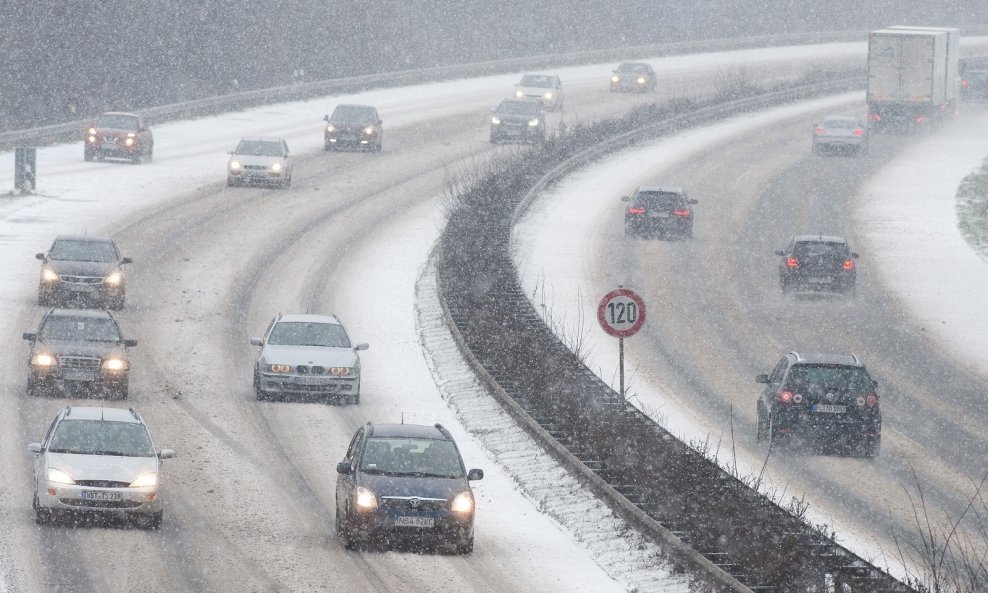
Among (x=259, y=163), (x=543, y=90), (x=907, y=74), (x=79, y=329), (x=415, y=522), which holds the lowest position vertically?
(x=415, y=522)

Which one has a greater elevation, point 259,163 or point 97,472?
point 259,163

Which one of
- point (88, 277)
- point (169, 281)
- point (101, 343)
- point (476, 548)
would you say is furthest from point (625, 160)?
point (476, 548)

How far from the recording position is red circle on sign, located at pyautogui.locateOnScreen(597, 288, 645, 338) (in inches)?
898

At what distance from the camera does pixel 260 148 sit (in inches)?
1930

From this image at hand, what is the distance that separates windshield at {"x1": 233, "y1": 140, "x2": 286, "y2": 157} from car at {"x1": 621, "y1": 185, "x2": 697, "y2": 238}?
10994mm

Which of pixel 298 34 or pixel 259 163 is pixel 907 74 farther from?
pixel 298 34

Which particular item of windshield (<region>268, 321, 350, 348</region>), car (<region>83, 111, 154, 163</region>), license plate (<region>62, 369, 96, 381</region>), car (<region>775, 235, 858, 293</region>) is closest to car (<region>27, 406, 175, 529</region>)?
license plate (<region>62, 369, 96, 381</region>)

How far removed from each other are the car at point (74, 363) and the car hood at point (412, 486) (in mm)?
8924

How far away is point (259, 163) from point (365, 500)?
3222 cm

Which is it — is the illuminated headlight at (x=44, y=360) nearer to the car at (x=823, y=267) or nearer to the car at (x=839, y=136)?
the car at (x=823, y=267)

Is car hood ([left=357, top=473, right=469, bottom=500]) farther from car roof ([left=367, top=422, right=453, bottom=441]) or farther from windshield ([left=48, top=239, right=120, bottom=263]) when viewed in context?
windshield ([left=48, top=239, right=120, bottom=263])

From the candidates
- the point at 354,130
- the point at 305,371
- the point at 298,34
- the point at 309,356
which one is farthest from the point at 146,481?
the point at 298,34

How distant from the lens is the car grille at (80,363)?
2538 cm

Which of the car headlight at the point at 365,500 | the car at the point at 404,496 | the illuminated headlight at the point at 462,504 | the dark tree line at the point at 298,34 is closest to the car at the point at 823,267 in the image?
the car at the point at 404,496
